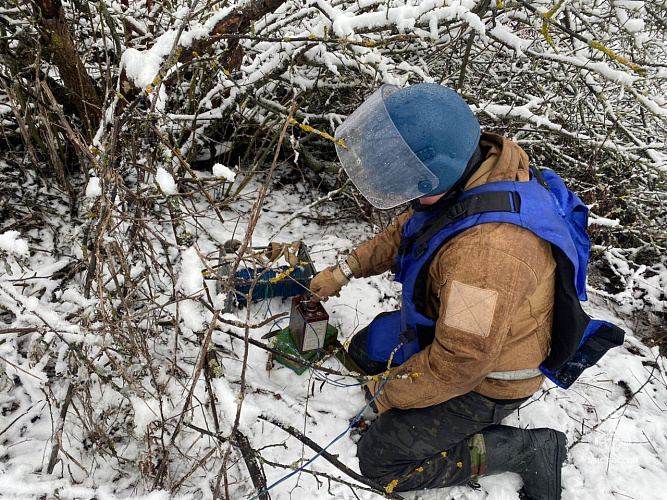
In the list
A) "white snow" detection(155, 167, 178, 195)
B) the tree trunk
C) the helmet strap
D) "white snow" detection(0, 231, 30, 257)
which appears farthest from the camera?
the tree trunk

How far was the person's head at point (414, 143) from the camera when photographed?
1.52m

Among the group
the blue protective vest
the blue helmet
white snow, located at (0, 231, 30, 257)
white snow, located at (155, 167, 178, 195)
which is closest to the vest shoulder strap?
the blue protective vest

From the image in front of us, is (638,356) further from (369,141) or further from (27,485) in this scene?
(27,485)

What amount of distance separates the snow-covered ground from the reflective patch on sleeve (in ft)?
2.51

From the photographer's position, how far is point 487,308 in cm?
152

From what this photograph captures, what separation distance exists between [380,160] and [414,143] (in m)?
0.14

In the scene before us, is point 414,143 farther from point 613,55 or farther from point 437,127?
point 613,55

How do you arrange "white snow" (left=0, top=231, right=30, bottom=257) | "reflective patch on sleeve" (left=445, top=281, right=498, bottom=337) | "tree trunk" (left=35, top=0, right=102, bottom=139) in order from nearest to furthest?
"white snow" (left=0, top=231, right=30, bottom=257) → "reflective patch on sleeve" (left=445, top=281, right=498, bottom=337) → "tree trunk" (left=35, top=0, right=102, bottom=139)

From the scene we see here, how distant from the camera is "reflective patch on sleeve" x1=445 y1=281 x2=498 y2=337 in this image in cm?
151

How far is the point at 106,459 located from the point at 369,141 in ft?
5.83

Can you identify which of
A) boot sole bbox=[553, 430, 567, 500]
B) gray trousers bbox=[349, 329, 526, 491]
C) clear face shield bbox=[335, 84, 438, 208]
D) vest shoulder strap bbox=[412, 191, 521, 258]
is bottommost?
boot sole bbox=[553, 430, 567, 500]

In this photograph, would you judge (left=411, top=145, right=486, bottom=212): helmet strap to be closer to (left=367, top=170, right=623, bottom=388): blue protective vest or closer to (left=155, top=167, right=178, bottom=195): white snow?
(left=367, top=170, right=623, bottom=388): blue protective vest

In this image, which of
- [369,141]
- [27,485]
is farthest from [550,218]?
[27,485]

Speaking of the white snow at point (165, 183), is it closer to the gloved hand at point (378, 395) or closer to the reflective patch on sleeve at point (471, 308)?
the reflective patch on sleeve at point (471, 308)
